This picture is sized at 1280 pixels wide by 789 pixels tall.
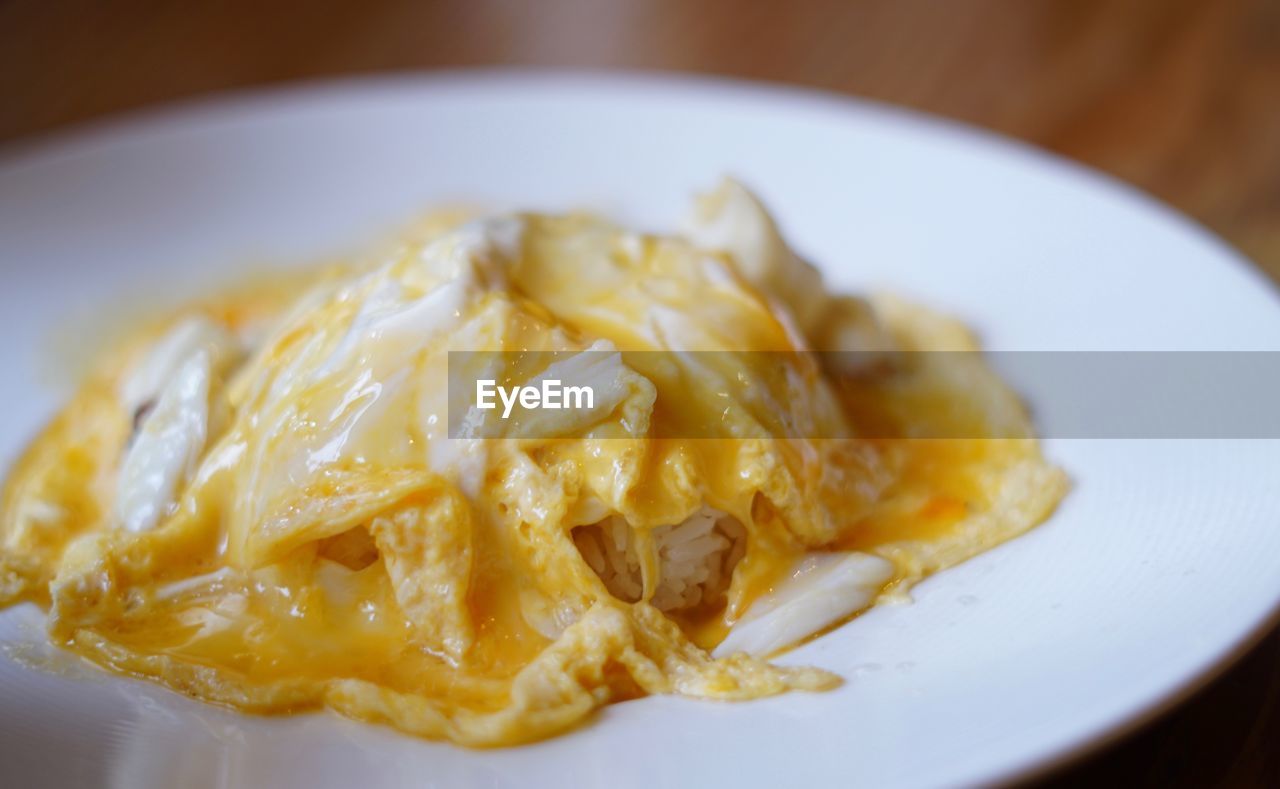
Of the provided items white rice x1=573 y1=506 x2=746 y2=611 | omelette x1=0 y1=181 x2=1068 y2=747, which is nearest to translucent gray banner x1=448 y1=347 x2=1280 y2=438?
omelette x1=0 y1=181 x2=1068 y2=747

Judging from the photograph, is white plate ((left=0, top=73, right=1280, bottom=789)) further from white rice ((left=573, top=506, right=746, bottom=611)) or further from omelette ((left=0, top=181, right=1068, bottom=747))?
white rice ((left=573, top=506, right=746, bottom=611))

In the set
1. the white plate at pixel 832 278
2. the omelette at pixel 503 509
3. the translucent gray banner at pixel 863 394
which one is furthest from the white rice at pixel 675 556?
the white plate at pixel 832 278

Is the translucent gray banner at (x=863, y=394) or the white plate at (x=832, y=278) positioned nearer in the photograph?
the white plate at (x=832, y=278)

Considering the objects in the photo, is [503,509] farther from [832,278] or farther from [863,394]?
[832,278]

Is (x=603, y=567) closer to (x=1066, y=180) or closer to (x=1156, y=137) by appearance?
(x=1066, y=180)

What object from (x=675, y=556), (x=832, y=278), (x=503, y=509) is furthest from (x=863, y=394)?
(x=503, y=509)

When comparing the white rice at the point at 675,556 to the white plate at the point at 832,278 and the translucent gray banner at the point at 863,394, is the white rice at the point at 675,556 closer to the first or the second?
the translucent gray banner at the point at 863,394
